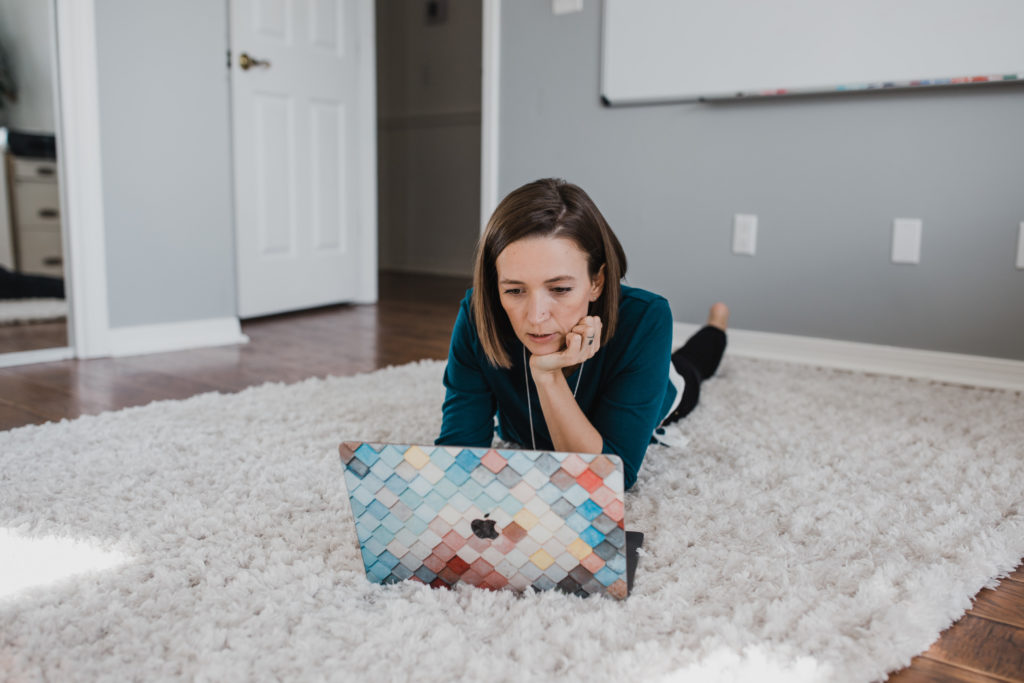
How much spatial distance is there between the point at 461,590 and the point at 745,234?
6.42ft

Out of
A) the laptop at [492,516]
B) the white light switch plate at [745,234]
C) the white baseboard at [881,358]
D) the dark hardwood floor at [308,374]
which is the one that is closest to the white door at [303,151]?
the dark hardwood floor at [308,374]

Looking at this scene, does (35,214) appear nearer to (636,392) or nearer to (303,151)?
(303,151)

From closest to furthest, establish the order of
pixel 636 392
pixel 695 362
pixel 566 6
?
pixel 636 392 < pixel 695 362 < pixel 566 6

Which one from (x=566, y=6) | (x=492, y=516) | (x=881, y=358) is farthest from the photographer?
(x=566, y=6)

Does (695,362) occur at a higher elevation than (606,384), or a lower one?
lower

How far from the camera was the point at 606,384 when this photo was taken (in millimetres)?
1212

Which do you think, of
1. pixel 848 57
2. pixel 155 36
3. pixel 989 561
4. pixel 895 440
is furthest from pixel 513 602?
pixel 155 36

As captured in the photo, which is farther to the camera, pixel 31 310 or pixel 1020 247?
pixel 31 310

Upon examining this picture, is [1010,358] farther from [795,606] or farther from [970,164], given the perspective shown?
[795,606]

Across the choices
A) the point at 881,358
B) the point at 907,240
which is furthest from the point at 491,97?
the point at 881,358

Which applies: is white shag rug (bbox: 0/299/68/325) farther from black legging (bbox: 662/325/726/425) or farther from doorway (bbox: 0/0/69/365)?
black legging (bbox: 662/325/726/425)

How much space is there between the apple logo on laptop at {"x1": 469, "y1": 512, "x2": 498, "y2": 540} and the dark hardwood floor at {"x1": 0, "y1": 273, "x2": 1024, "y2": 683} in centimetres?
43

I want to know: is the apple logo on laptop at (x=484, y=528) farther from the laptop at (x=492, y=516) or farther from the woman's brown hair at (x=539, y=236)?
the woman's brown hair at (x=539, y=236)

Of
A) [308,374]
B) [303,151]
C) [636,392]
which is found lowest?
[308,374]
